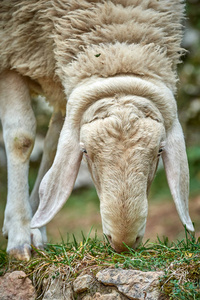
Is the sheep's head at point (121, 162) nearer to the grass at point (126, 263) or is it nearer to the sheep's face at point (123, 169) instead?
the sheep's face at point (123, 169)

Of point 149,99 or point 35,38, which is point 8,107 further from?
point 149,99

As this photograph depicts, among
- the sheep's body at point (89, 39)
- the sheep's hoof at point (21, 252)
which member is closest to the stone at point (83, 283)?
the sheep's hoof at point (21, 252)

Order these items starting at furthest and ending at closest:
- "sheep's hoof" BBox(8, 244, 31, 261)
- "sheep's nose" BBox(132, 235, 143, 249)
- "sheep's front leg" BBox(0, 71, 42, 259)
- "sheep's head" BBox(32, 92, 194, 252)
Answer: "sheep's front leg" BBox(0, 71, 42, 259) < "sheep's hoof" BBox(8, 244, 31, 261) < "sheep's nose" BBox(132, 235, 143, 249) < "sheep's head" BBox(32, 92, 194, 252)

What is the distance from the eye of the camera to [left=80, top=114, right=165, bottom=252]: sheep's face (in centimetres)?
329

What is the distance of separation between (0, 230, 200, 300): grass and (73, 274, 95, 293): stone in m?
0.06

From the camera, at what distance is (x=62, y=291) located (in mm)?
3318

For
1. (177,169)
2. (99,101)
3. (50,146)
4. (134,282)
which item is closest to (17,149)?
(50,146)

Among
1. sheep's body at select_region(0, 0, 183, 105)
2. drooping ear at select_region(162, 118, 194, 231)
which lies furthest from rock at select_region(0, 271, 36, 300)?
sheep's body at select_region(0, 0, 183, 105)

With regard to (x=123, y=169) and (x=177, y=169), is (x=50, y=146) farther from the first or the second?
(x=123, y=169)

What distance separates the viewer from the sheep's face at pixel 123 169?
3.29 metres

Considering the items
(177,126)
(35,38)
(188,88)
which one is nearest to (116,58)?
(177,126)

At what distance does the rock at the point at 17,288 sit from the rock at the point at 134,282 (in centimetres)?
56

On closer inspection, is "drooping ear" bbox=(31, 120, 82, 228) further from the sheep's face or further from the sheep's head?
the sheep's face

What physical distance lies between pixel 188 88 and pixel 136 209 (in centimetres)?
710
